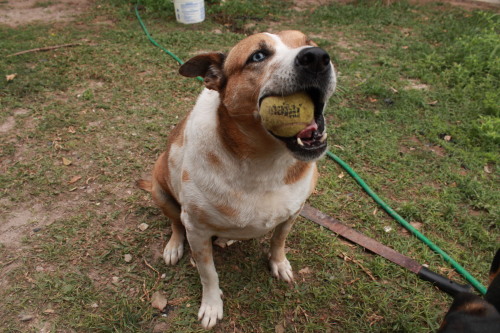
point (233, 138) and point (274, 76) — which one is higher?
point (274, 76)

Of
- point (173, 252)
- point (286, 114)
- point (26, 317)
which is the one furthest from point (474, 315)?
point (26, 317)

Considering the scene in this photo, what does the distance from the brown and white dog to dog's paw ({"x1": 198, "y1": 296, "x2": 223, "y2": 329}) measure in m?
0.31

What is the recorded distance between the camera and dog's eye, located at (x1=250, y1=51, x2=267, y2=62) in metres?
2.09

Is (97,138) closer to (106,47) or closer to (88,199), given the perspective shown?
(88,199)

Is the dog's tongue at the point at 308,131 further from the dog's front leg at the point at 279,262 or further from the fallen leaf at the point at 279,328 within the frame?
the fallen leaf at the point at 279,328

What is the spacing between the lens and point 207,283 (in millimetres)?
2547

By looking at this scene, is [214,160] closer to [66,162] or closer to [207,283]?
[207,283]

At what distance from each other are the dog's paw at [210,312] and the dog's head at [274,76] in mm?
1413

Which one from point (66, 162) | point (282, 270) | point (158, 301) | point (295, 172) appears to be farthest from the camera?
point (66, 162)

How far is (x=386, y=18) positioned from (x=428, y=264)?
6688 millimetres

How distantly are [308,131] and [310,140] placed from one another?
5cm

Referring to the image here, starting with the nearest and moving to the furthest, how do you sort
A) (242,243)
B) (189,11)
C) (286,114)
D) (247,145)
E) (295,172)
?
(286,114) → (247,145) → (295,172) → (242,243) → (189,11)

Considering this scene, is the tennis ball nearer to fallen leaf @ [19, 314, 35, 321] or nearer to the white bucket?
fallen leaf @ [19, 314, 35, 321]

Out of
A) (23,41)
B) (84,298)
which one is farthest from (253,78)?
(23,41)
